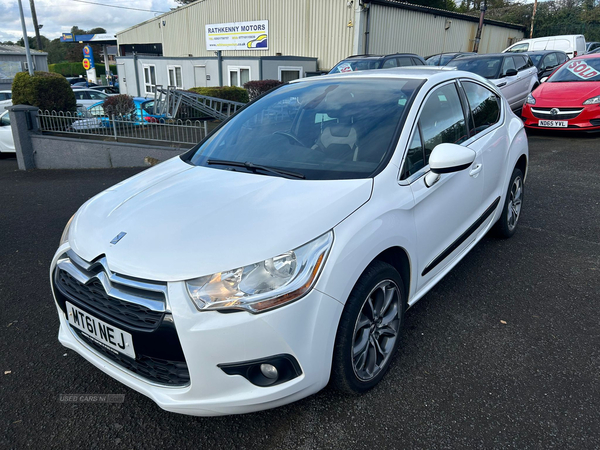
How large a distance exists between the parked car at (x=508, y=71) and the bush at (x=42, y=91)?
9.39m

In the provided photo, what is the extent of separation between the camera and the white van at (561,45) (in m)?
17.3

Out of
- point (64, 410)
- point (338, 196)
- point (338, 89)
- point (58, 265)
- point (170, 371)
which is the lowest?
point (64, 410)

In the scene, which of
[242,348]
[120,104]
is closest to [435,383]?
[242,348]

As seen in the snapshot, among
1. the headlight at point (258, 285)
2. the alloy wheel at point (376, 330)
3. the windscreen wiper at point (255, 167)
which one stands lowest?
the alloy wheel at point (376, 330)

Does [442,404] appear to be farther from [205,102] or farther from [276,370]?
[205,102]

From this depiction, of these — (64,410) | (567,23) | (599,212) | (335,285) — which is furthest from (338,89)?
(567,23)

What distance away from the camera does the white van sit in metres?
17.3

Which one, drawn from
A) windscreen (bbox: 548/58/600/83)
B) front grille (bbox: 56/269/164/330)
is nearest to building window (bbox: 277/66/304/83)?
windscreen (bbox: 548/58/600/83)

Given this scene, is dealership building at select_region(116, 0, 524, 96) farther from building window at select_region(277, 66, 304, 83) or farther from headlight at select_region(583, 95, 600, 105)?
headlight at select_region(583, 95, 600, 105)

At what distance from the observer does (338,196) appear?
2.23m

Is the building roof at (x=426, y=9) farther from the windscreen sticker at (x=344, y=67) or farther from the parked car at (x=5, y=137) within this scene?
the parked car at (x=5, y=137)

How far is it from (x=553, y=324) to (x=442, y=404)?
1.23 m

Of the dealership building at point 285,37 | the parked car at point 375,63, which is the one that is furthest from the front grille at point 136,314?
the dealership building at point 285,37

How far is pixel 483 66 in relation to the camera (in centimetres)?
1061
